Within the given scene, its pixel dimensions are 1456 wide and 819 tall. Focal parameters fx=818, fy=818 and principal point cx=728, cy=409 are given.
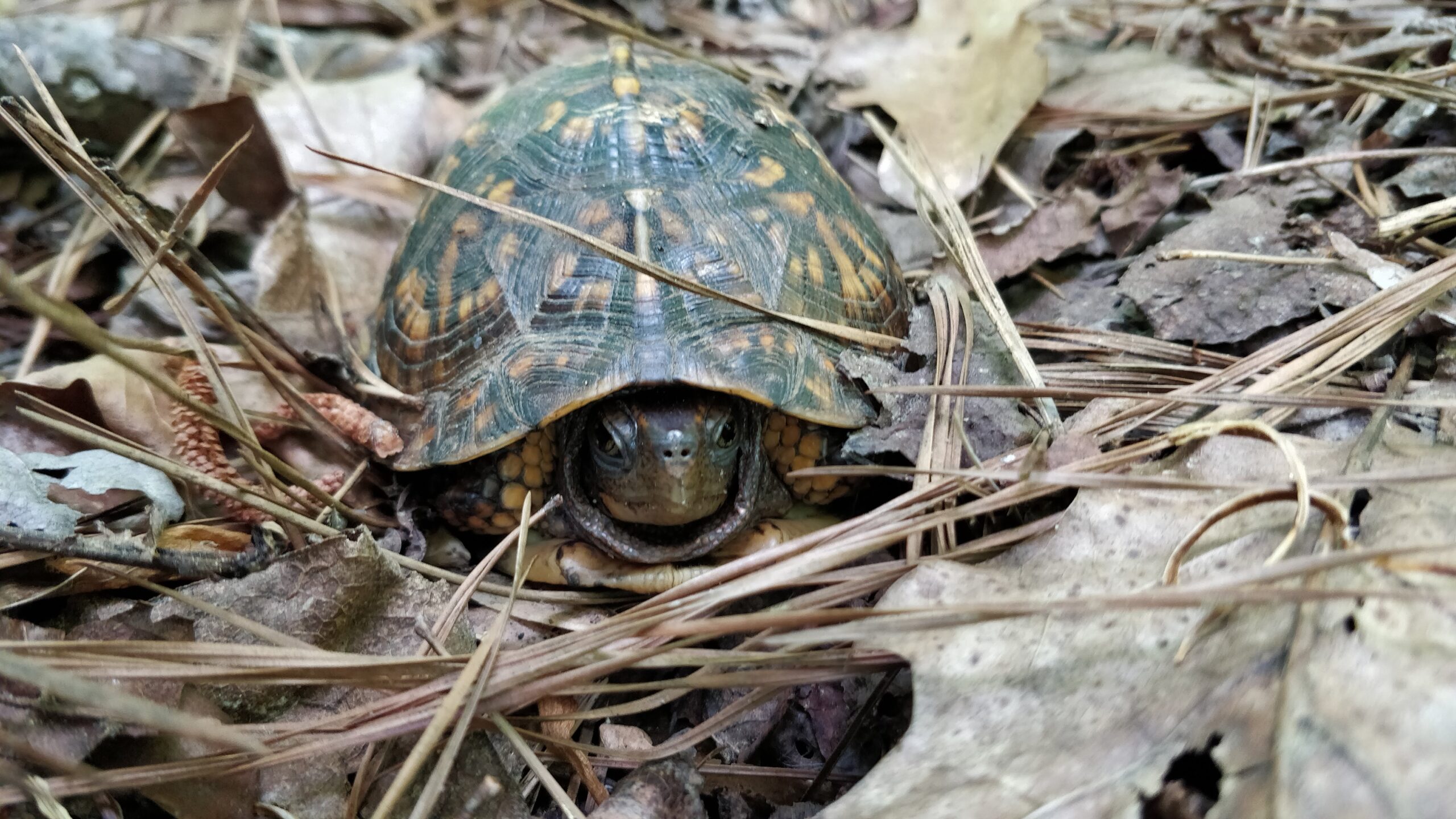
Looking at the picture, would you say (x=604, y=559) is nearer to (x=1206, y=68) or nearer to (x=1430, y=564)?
(x=1430, y=564)

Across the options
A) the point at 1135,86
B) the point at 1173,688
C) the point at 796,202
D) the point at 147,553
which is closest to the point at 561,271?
the point at 796,202

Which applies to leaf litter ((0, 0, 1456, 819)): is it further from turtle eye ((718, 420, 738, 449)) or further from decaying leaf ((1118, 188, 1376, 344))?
turtle eye ((718, 420, 738, 449))

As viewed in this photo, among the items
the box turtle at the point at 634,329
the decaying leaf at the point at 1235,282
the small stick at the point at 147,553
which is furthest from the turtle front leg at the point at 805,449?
the small stick at the point at 147,553

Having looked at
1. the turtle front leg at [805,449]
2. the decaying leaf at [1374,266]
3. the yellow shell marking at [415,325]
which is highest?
the yellow shell marking at [415,325]

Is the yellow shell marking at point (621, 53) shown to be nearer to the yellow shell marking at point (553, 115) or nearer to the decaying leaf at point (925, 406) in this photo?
the yellow shell marking at point (553, 115)

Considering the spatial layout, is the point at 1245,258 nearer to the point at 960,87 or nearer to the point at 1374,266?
the point at 1374,266

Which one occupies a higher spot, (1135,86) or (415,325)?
(1135,86)
